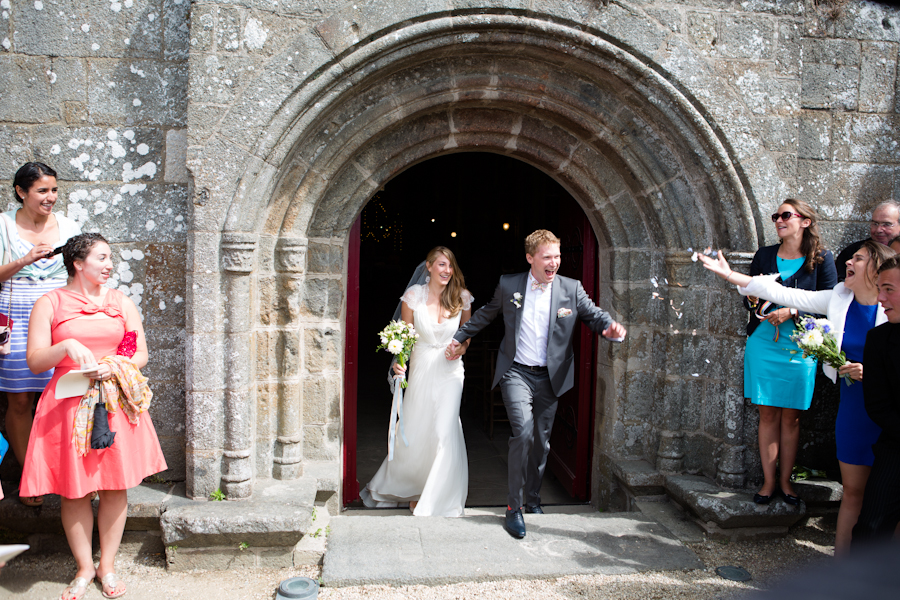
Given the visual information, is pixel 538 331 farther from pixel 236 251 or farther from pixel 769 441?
pixel 236 251

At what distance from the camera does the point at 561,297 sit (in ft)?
12.2

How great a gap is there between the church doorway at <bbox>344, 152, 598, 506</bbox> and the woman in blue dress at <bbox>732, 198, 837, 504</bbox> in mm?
1269

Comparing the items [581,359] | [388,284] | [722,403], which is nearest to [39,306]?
[581,359]

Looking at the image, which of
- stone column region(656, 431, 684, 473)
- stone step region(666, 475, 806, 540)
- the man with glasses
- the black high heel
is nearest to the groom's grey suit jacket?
stone column region(656, 431, 684, 473)

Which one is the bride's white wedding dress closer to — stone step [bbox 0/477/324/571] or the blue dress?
stone step [bbox 0/477/324/571]

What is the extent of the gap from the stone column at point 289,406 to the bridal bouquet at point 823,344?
2.72m

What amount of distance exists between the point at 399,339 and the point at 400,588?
59.4 inches

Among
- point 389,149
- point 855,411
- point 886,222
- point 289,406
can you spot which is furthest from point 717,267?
point 289,406

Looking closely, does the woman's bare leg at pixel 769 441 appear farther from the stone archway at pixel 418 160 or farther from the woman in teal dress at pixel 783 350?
the stone archway at pixel 418 160

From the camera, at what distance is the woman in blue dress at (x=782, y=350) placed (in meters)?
3.33

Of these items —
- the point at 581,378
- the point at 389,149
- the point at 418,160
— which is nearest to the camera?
the point at 389,149

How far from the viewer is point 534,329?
3738mm

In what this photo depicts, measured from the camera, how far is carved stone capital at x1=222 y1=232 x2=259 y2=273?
327cm

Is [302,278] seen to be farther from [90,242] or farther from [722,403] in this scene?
[722,403]
